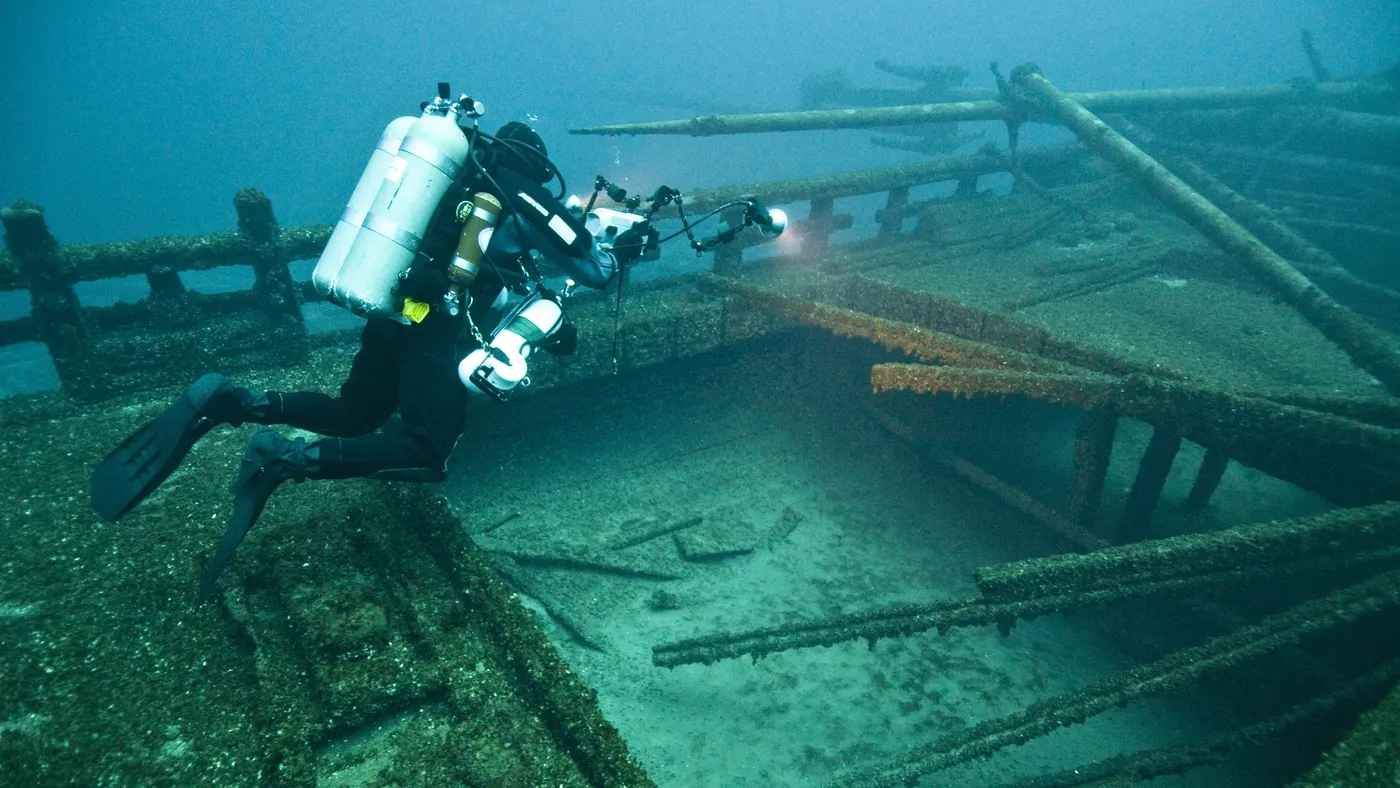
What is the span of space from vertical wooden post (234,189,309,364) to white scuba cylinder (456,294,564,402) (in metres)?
3.16

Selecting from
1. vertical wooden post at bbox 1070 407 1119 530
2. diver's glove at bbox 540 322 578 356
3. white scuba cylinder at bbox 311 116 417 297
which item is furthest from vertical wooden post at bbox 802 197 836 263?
white scuba cylinder at bbox 311 116 417 297

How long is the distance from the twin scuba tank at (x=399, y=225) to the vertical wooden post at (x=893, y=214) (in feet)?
23.7

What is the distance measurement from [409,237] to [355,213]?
0.32 m

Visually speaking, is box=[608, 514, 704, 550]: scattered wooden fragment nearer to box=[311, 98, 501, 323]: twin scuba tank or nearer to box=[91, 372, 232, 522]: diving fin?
box=[311, 98, 501, 323]: twin scuba tank

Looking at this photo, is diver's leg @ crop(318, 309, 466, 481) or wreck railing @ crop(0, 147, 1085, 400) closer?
diver's leg @ crop(318, 309, 466, 481)

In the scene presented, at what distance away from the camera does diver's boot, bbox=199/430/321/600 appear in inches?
108

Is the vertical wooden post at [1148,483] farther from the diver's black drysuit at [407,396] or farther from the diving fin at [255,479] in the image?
the diving fin at [255,479]

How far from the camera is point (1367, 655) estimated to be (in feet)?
13.4

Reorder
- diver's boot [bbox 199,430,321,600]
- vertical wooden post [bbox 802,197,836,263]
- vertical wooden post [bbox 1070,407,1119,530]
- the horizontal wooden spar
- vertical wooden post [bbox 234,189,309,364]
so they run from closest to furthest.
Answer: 1. diver's boot [bbox 199,430,321,600]
2. vertical wooden post [bbox 1070,407,1119,530]
3. vertical wooden post [bbox 234,189,309,364]
4. vertical wooden post [bbox 802,197,836,263]
5. the horizontal wooden spar

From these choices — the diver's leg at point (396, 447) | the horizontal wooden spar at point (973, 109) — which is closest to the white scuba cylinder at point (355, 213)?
the diver's leg at point (396, 447)

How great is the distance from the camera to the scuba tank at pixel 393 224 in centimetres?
317

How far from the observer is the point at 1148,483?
506cm

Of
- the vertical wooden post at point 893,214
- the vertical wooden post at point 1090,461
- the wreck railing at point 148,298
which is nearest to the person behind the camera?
the wreck railing at point 148,298

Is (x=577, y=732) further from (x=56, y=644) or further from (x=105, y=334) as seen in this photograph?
(x=105, y=334)
